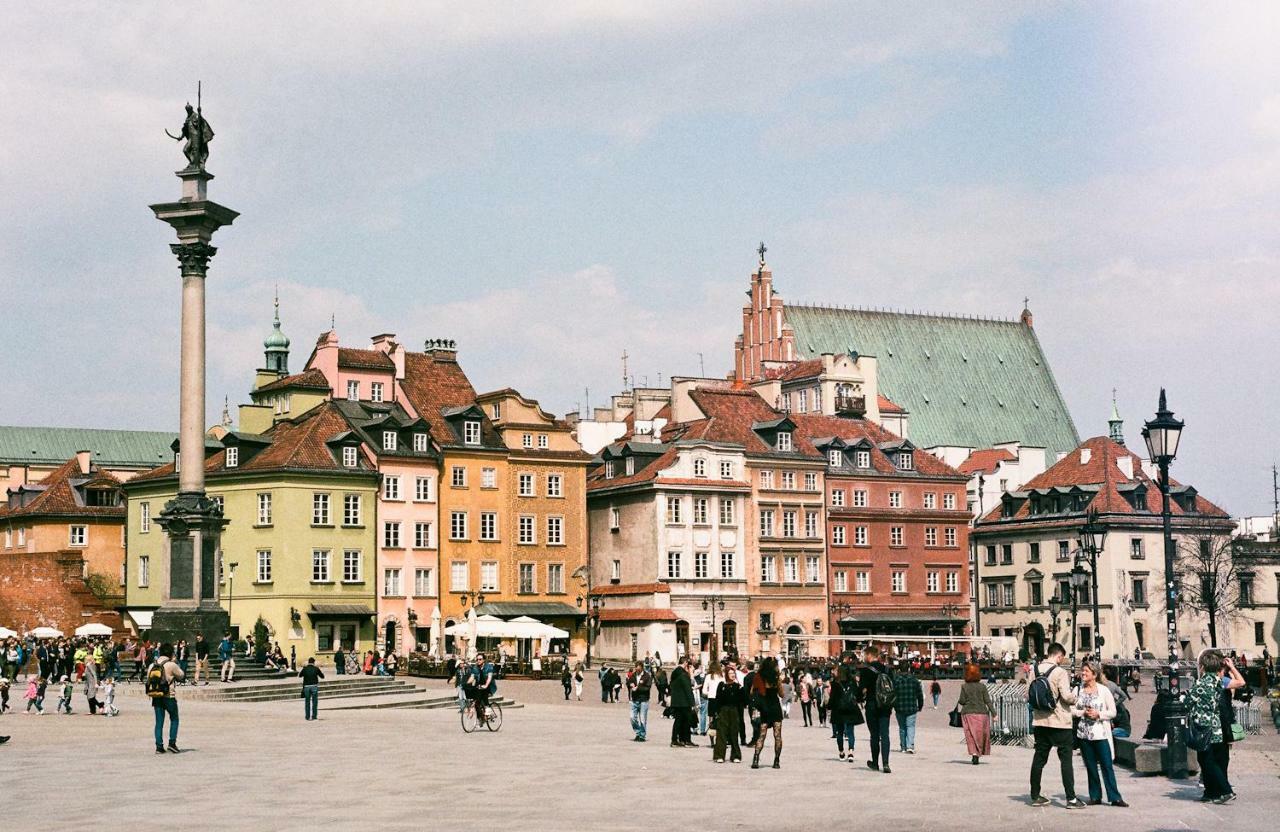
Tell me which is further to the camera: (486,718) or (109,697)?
(109,697)

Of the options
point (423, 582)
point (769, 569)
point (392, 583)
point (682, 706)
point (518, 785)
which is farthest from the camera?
point (769, 569)

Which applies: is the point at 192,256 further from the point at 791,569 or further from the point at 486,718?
the point at 791,569

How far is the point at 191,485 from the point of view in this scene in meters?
51.5

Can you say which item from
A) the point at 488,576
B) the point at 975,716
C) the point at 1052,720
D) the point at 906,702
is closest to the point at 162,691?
the point at 906,702

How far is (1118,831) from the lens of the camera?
1898 cm

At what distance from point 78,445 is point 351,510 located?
57.0 metres

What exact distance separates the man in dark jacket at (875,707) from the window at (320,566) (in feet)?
183

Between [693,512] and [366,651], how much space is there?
17.7m

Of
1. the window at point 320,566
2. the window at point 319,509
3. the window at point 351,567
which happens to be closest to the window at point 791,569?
the window at point 351,567

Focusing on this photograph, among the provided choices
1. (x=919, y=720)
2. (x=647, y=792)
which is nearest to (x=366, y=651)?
(x=919, y=720)

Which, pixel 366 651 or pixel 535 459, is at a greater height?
pixel 535 459

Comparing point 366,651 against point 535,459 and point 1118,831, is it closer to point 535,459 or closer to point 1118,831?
point 535,459

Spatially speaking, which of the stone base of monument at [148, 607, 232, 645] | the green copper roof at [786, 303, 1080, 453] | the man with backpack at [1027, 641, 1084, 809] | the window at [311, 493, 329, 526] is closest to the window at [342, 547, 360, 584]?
the window at [311, 493, 329, 526]

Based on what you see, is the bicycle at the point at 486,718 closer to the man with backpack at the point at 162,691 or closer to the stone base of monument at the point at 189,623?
the man with backpack at the point at 162,691
